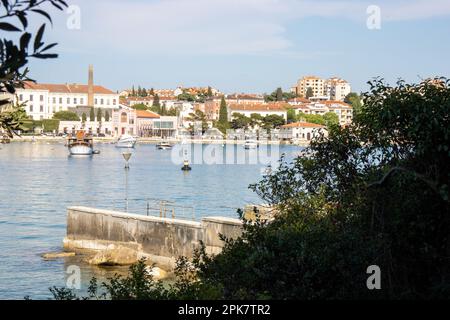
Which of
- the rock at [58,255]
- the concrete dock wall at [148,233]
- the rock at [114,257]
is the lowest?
the rock at [58,255]

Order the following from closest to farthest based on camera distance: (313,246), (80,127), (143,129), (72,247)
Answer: (313,246) → (72,247) → (80,127) → (143,129)

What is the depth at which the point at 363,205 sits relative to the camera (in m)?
8.51

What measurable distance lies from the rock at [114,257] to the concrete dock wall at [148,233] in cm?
53

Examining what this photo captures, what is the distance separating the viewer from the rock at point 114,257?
64.0 feet

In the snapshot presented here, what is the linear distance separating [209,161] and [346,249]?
87.2 metres

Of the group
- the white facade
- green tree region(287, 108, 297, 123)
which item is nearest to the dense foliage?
the white facade

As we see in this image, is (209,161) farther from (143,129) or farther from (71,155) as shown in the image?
(143,129)

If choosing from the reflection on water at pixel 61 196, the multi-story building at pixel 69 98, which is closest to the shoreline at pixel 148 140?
the multi-story building at pixel 69 98

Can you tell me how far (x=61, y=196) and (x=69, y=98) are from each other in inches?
4143

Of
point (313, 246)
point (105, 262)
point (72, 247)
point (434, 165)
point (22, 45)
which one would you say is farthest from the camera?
point (72, 247)

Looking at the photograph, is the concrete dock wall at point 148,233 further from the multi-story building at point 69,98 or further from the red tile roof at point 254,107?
the red tile roof at point 254,107

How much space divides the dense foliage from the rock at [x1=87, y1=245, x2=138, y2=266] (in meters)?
10.8
